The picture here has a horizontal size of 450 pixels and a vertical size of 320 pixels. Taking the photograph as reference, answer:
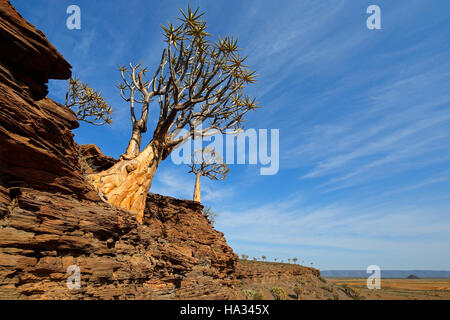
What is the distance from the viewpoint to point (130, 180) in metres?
9.30

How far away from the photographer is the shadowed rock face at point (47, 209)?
465cm

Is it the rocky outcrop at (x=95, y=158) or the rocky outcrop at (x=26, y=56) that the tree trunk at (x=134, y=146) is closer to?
the rocky outcrop at (x=95, y=158)

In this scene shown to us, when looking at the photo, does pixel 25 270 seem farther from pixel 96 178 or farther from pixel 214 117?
pixel 214 117

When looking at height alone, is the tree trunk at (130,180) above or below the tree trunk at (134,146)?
below

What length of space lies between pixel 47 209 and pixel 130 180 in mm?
4054

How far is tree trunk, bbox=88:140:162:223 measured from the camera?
27.4 feet

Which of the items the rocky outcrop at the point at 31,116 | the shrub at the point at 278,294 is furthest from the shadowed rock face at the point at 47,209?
the shrub at the point at 278,294

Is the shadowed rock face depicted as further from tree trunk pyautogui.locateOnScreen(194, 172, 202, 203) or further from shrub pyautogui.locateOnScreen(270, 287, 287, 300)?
shrub pyautogui.locateOnScreen(270, 287, 287, 300)

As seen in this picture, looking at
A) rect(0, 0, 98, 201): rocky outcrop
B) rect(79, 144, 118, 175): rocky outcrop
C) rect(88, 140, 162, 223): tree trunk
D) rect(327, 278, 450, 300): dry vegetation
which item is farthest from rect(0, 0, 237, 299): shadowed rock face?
rect(327, 278, 450, 300): dry vegetation

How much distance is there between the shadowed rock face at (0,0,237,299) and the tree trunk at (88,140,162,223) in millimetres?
1216

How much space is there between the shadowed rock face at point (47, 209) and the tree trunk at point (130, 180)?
122 cm

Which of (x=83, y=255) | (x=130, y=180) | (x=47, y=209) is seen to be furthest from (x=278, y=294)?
(x=47, y=209)

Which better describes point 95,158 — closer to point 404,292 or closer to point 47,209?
point 47,209
